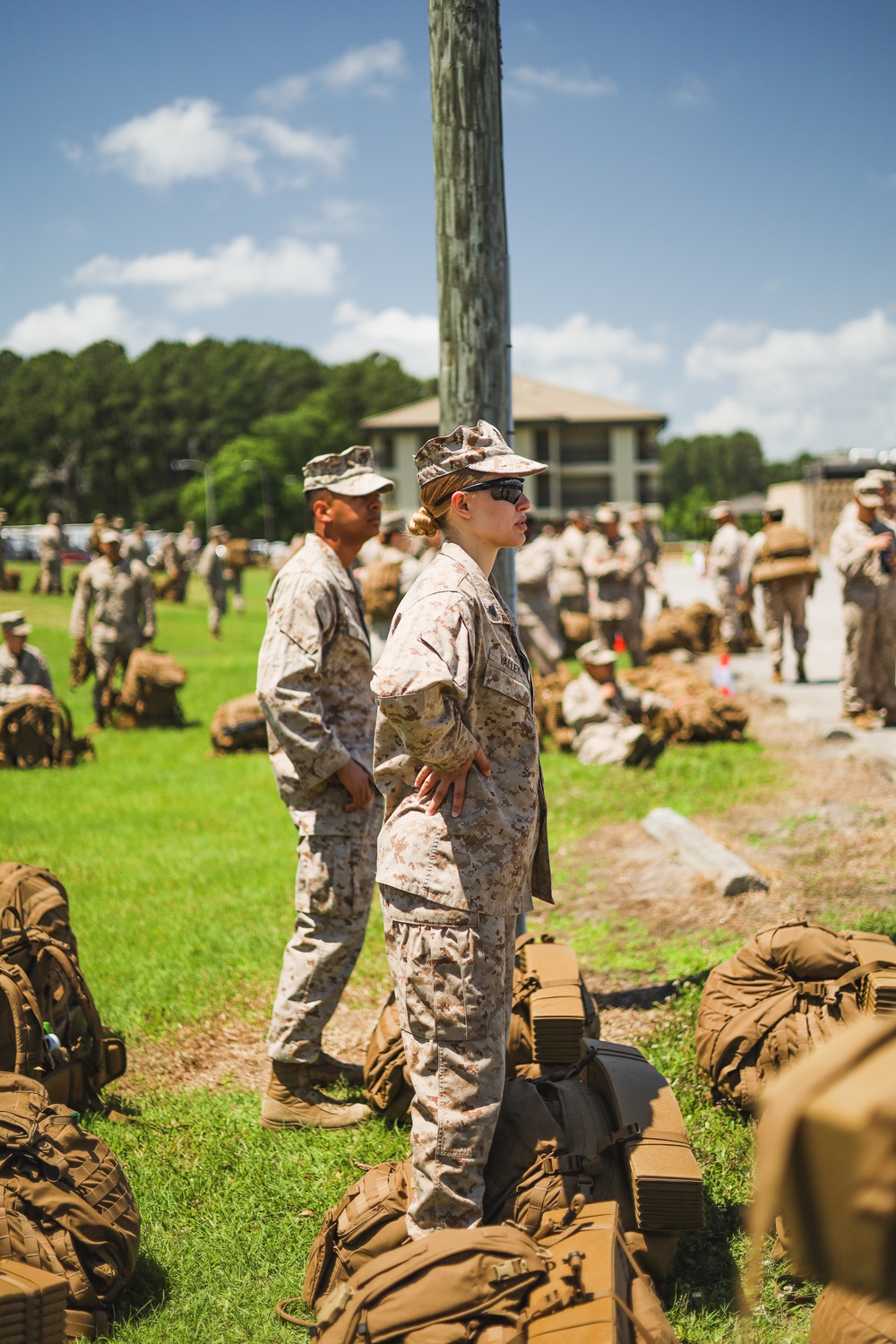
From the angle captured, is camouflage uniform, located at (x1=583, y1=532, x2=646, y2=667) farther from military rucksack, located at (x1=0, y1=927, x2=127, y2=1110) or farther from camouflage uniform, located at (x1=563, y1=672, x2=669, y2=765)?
military rucksack, located at (x1=0, y1=927, x2=127, y2=1110)

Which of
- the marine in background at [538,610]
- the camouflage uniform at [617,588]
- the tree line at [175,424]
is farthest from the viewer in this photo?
the tree line at [175,424]

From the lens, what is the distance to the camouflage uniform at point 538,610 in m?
15.3

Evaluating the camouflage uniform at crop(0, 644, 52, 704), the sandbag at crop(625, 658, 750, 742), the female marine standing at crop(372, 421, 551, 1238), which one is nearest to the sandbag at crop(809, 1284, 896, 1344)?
the female marine standing at crop(372, 421, 551, 1238)

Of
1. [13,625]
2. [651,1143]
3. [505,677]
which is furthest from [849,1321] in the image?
→ [13,625]

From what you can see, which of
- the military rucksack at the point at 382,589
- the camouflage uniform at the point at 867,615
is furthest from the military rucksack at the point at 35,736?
the camouflage uniform at the point at 867,615

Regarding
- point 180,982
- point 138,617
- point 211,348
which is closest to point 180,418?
point 211,348

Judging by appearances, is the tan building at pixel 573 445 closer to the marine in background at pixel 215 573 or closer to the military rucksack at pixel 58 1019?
the marine in background at pixel 215 573

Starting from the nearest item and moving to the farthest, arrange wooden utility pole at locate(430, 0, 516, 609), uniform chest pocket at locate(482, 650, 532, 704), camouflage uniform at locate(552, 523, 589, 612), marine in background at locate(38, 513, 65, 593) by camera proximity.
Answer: uniform chest pocket at locate(482, 650, 532, 704)
wooden utility pole at locate(430, 0, 516, 609)
camouflage uniform at locate(552, 523, 589, 612)
marine in background at locate(38, 513, 65, 593)

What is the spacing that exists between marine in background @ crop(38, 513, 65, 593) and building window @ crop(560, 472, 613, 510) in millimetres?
43271

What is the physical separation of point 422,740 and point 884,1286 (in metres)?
1.78

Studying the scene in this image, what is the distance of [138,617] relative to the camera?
14930mm

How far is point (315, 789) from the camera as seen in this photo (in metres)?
4.47

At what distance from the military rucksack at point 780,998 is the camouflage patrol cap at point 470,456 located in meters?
2.11

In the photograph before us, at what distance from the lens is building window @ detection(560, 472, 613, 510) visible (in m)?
72.2
